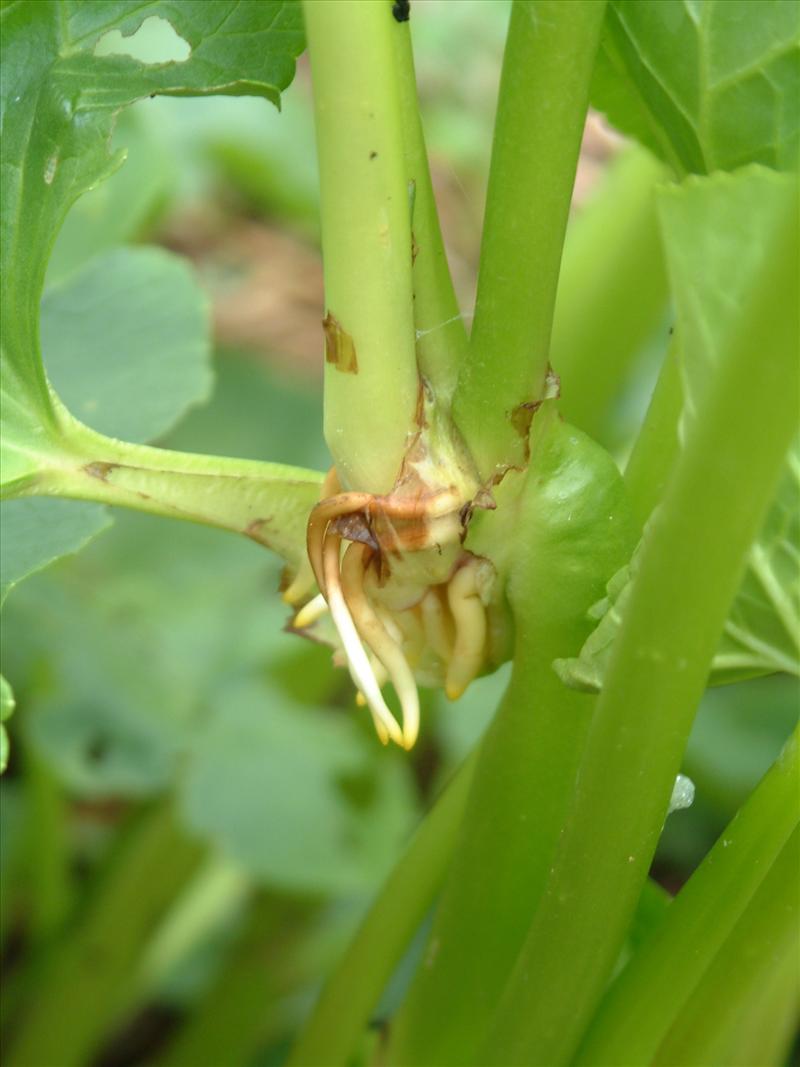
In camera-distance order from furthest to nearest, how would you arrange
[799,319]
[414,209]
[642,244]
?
1. [642,244]
2. [414,209]
3. [799,319]

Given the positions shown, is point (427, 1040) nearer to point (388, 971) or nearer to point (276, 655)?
point (388, 971)

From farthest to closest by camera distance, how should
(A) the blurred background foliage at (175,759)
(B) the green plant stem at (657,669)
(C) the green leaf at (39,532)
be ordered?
(A) the blurred background foliage at (175,759), (C) the green leaf at (39,532), (B) the green plant stem at (657,669)

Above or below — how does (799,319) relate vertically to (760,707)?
above

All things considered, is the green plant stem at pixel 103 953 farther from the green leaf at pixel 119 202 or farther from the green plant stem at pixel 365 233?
the green plant stem at pixel 365 233

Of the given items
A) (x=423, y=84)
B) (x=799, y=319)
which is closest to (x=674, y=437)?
(x=799, y=319)

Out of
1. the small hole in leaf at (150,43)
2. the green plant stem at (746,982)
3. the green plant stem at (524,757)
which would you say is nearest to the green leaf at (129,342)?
the green plant stem at (524,757)

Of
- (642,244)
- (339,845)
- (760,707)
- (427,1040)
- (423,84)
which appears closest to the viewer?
(427,1040)
